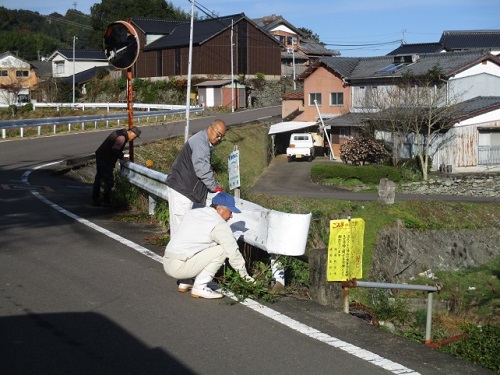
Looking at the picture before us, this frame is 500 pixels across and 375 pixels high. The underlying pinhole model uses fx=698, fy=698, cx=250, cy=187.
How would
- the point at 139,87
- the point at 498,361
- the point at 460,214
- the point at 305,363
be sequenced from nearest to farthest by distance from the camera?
the point at 305,363, the point at 498,361, the point at 460,214, the point at 139,87

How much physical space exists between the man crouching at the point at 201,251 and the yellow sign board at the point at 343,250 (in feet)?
2.91

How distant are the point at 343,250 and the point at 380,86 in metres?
41.4

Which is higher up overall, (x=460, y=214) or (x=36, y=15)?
(x=36, y=15)

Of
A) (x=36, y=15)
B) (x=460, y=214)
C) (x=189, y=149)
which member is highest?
(x=36, y=15)

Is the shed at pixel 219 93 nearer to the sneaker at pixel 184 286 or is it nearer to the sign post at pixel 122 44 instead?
the sign post at pixel 122 44

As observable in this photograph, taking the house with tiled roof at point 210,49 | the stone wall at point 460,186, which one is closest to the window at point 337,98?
the stone wall at point 460,186

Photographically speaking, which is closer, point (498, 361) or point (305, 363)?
point (305, 363)

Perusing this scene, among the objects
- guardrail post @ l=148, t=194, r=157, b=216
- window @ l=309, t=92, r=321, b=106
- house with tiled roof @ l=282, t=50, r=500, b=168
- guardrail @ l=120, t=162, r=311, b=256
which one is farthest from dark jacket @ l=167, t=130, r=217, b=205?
window @ l=309, t=92, r=321, b=106

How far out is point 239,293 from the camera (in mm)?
6801

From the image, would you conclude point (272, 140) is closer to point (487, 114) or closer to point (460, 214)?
point (487, 114)

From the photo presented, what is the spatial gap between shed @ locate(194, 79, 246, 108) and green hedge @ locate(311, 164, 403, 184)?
979 inches

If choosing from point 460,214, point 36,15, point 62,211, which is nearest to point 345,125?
point 460,214

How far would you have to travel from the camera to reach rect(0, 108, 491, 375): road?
16.3ft

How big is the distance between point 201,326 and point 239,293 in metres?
0.96
